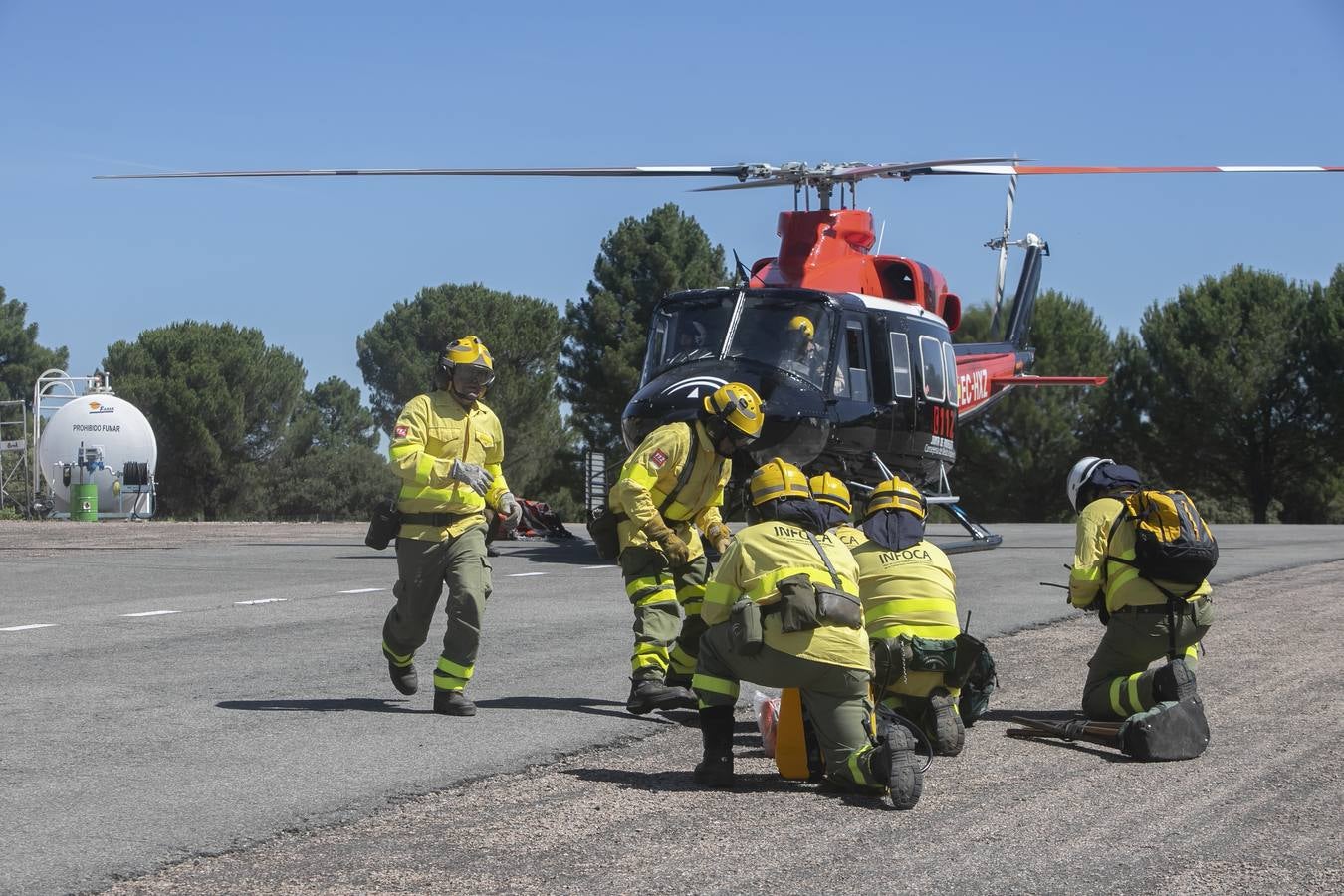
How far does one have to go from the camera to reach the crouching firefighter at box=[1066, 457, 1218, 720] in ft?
24.2

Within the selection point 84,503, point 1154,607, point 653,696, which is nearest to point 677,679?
point 653,696

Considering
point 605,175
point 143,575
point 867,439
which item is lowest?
point 143,575

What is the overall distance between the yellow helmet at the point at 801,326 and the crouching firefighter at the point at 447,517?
771cm

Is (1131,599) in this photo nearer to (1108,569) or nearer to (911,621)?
(1108,569)

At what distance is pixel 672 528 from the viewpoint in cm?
A: 823

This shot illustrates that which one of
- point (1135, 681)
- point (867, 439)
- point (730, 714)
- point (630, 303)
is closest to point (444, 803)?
point (730, 714)

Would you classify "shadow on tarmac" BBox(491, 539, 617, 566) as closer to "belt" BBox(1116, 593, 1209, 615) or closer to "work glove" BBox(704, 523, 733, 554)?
"work glove" BBox(704, 523, 733, 554)

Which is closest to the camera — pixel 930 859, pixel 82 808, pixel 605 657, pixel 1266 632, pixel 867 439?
pixel 930 859

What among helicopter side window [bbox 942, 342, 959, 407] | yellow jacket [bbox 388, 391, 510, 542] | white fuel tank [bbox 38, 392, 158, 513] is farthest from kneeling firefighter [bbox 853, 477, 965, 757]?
white fuel tank [bbox 38, 392, 158, 513]

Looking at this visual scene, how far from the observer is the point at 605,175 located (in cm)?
1638

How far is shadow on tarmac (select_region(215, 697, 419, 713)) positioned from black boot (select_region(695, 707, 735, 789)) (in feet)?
7.34

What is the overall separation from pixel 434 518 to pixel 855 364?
8.97 meters

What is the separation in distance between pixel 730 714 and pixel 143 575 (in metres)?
11.6

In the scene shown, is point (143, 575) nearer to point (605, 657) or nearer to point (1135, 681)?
point (605, 657)
